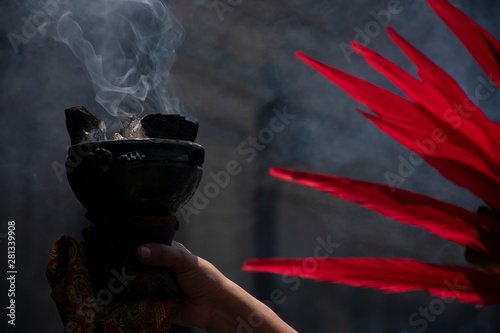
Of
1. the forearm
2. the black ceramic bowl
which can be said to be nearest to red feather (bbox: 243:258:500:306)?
the black ceramic bowl

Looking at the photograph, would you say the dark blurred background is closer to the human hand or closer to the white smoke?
the white smoke

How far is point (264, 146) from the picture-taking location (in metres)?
3.21

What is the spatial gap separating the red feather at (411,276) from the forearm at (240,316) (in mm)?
789

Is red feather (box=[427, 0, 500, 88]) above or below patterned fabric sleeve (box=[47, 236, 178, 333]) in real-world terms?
above

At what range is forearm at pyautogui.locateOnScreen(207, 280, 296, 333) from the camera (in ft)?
3.14

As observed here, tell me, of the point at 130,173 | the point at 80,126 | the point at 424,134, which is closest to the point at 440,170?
the point at 424,134

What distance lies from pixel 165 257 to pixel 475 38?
76 centimetres

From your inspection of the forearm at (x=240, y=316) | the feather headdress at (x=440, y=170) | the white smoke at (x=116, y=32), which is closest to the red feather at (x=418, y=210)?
the feather headdress at (x=440, y=170)

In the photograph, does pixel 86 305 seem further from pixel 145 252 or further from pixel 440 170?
pixel 440 170

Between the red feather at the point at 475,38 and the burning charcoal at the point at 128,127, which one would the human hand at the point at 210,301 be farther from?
the red feather at the point at 475,38

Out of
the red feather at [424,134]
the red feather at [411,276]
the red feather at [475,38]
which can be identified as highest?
the red feather at [475,38]

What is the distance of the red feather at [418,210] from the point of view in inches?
7.4

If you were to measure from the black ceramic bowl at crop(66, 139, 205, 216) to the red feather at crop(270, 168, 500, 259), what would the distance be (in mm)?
680

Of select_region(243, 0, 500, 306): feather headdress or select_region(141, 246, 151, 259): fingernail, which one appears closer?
select_region(243, 0, 500, 306): feather headdress
